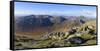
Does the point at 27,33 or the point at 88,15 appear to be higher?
the point at 88,15

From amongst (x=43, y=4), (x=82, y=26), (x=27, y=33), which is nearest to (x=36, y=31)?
(x=27, y=33)

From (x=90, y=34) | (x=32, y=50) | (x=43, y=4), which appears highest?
(x=43, y=4)

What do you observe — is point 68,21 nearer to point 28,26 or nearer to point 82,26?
point 82,26

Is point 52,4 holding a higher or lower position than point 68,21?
higher

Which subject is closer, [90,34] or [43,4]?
[43,4]

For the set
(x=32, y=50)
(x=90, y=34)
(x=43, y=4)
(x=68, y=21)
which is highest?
(x=43, y=4)
